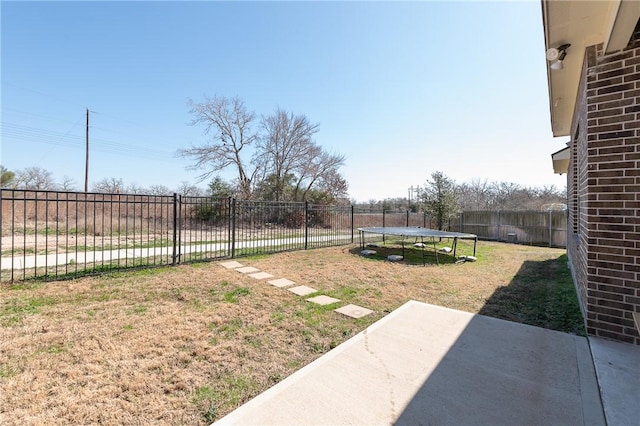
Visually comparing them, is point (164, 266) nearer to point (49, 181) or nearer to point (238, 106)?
point (238, 106)

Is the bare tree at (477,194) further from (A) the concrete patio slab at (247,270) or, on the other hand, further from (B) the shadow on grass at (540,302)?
(A) the concrete patio slab at (247,270)

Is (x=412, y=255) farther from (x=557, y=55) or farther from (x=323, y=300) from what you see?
(x=557, y=55)

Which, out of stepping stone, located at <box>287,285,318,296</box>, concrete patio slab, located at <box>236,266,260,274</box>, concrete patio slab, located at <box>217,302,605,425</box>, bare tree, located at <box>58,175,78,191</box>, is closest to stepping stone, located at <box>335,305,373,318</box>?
concrete patio slab, located at <box>217,302,605,425</box>

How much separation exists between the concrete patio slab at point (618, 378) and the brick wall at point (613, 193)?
208mm

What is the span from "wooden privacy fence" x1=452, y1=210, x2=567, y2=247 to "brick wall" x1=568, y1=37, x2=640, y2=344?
1039 cm

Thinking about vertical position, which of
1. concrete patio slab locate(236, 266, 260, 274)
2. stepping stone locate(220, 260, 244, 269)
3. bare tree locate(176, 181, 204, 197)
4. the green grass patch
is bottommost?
concrete patio slab locate(236, 266, 260, 274)

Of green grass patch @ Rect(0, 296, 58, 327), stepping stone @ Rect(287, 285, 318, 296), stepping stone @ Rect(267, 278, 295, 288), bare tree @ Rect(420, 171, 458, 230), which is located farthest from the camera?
bare tree @ Rect(420, 171, 458, 230)

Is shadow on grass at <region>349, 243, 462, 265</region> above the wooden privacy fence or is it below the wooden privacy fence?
below

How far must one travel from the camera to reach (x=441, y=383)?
1.91 metres

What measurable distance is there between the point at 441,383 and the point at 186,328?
2490 millimetres

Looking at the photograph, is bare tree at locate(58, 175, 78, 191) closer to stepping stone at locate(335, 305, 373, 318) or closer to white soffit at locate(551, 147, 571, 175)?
stepping stone at locate(335, 305, 373, 318)

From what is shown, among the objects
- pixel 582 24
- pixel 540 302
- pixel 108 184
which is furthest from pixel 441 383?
pixel 108 184

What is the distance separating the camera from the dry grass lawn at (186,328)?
1.73m

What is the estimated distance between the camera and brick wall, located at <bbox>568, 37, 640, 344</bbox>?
2396 mm
